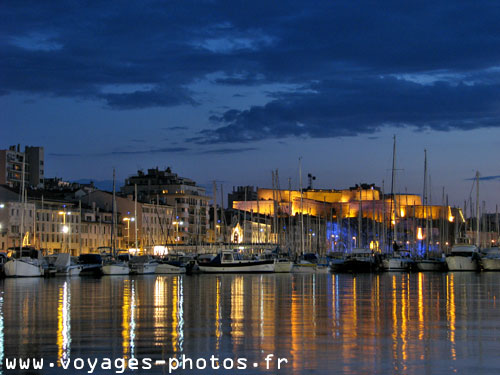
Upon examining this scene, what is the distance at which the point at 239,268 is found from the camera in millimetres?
77562

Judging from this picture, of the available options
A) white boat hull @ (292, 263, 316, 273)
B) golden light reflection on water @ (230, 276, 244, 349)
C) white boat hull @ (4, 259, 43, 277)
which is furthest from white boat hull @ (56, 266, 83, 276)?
golden light reflection on water @ (230, 276, 244, 349)

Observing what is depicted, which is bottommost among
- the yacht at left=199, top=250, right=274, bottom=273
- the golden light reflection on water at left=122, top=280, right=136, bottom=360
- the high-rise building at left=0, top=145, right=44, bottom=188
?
the golden light reflection on water at left=122, top=280, right=136, bottom=360

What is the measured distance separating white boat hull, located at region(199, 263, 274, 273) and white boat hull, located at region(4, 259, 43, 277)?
50.5 ft

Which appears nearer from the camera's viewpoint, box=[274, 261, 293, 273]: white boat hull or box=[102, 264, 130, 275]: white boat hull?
box=[102, 264, 130, 275]: white boat hull

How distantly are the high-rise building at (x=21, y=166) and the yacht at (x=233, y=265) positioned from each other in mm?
71771

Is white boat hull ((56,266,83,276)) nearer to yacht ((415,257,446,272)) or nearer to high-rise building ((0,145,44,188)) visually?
yacht ((415,257,446,272))

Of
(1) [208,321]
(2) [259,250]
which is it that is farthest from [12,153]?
(1) [208,321]

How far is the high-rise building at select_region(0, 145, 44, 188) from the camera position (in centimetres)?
14550

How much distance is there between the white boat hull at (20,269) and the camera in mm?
67688

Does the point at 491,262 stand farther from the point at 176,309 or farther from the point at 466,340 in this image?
the point at 466,340

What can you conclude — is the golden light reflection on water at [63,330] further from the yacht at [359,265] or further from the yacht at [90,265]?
the yacht at [359,265]

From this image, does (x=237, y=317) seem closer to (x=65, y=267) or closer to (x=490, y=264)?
(x=65, y=267)

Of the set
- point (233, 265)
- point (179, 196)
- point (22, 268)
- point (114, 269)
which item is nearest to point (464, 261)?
point (233, 265)

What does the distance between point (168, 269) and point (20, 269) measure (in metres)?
16.1
